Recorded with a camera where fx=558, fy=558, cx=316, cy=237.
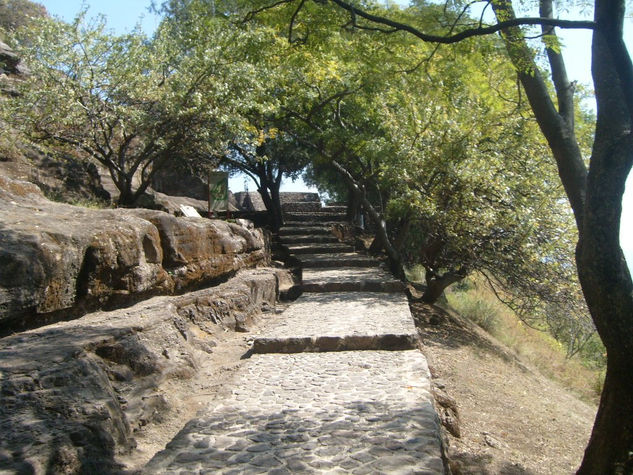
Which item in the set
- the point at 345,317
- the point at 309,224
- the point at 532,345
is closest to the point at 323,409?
the point at 345,317

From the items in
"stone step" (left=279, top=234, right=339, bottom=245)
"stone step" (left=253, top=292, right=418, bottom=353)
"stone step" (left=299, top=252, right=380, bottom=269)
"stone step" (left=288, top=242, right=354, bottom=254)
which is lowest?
"stone step" (left=253, top=292, right=418, bottom=353)

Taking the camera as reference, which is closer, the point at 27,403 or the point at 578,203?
the point at 27,403

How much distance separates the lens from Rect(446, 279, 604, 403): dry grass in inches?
414

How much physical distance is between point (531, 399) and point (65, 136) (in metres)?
7.55

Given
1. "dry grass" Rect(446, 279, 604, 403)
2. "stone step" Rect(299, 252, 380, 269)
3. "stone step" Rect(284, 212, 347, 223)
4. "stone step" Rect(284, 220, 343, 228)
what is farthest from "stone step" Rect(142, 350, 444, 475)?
"stone step" Rect(284, 212, 347, 223)

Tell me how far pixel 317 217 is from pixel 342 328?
10.4m

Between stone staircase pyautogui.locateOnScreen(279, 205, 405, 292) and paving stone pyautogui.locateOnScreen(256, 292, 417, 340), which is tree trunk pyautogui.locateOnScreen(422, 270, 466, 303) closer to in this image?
stone staircase pyautogui.locateOnScreen(279, 205, 405, 292)

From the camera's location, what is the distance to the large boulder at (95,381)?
2746 mm

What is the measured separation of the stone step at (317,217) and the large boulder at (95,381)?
1011 cm

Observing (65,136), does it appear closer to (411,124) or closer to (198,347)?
(198,347)

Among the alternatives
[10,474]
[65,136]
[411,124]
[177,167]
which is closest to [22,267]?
[10,474]

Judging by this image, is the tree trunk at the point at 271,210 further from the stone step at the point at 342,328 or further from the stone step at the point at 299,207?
the stone step at the point at 342,328

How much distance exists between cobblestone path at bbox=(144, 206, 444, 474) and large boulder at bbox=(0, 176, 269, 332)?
4.15 ft

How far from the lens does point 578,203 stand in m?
4.28
